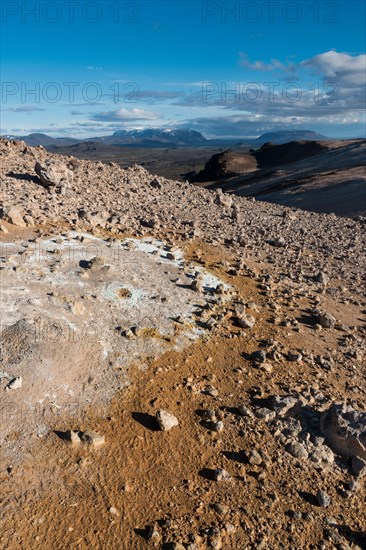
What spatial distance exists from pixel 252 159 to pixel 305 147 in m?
9.02

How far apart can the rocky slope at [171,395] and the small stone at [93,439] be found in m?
0.01

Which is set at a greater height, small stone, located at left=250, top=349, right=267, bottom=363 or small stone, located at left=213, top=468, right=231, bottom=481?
small stone, located at left=250, top=349, right=267, bottom=363

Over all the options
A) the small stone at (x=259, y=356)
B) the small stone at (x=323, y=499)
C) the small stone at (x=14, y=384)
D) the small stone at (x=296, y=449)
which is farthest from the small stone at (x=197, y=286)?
the small stone at (x=323, y=499)

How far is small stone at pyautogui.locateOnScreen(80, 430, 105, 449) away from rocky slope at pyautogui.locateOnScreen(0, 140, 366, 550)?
0.01 metres

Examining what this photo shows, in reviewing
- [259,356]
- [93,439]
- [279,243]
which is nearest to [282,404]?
[259,356]

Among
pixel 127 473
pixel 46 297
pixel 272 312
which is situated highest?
pixel 46 297

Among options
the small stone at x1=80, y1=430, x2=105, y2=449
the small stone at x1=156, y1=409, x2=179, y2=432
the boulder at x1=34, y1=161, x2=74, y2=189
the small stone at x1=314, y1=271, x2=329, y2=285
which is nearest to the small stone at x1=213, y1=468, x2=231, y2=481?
the small stone at x1=156, y1=409, x2=179, y2=432

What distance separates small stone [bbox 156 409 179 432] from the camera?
482 centimetres

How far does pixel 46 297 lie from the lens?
6199 mm

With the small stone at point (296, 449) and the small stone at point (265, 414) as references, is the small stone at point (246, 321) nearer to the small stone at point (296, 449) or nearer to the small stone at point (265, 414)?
the small stone at point (265, 414)

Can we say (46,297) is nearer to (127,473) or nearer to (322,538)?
(127,473)

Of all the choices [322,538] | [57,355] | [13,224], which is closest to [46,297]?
[57,355]

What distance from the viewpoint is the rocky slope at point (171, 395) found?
13.1 feet

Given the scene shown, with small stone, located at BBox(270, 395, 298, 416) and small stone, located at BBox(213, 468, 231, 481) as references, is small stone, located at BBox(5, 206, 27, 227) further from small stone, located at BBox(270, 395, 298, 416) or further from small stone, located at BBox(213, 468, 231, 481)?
small stone, located at BBox(213, 468, 231, 481)
